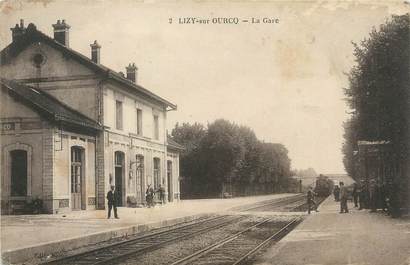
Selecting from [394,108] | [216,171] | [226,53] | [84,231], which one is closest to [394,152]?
[394,108]

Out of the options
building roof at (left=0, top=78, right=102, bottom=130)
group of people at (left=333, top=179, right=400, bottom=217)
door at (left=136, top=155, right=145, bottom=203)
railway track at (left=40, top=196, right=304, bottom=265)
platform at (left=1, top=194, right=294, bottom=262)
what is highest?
building roof at (left=0, top=78, right=102, bottom=130)

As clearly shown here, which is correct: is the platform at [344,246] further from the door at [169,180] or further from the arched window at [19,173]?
the door at [169,180]

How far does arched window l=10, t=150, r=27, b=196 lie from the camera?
1908 cm

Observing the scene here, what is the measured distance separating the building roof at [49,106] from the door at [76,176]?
4.07 feet

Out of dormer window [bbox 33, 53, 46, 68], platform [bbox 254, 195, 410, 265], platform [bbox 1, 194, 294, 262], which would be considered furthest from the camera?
dormer window [bbox 33, 53, 46, 68]

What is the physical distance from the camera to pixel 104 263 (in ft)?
33.9

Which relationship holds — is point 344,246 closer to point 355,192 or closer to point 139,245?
point 139,245

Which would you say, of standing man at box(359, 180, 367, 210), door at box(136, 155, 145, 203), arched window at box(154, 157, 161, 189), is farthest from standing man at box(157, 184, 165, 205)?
standing man at box(359, 180, 367, 210)

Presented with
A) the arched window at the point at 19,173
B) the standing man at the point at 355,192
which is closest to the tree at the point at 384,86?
the standing man at the point at 355,192

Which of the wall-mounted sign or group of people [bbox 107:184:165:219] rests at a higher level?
the wall-mounted sign

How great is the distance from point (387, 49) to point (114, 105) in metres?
12.6

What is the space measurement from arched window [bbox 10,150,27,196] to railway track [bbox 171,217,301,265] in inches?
331

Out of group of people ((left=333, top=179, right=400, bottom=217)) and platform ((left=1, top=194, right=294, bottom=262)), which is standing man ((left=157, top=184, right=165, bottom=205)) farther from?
group of people ((left=333, top=179, right=400, bottom=217))

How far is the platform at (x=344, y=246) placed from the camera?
1000cm
